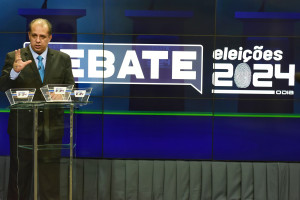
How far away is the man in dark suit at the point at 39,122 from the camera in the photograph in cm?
261

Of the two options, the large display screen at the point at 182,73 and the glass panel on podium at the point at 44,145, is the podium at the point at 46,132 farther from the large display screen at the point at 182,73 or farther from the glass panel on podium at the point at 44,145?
the large display screen at the point at 182,73

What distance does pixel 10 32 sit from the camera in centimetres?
405

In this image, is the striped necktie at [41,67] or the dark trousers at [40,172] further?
the striped necktie at [41,67]

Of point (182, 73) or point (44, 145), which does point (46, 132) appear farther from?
point (182, 73)

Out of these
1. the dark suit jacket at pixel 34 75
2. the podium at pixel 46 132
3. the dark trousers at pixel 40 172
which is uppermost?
the dark suit jacket at pixel 34 75

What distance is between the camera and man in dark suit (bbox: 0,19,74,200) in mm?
2607

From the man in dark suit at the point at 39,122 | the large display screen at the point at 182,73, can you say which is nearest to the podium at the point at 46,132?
the man in dark suit at the point at 39,122

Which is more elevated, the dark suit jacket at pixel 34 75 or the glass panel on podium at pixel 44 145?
the dark suit jacket at pixel 34 75

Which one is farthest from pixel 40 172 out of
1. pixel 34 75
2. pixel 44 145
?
pixel 34 75

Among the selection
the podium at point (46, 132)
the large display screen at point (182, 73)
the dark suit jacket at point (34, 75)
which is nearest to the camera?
the podium at point (46, 132)

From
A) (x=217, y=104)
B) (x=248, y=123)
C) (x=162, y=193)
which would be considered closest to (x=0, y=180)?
(x=162, y=193)

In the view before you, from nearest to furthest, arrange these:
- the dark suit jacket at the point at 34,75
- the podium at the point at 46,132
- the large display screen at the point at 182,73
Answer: the podium at the point at 46,132
the dark suit jacket at the point at 34,75
the large display screen at the point at 182,73

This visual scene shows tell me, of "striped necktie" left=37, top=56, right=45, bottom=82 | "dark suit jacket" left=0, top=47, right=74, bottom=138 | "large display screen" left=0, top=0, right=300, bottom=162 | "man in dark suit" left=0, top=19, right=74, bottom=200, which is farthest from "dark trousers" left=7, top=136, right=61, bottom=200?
"large display screen" left=0, top=0, right=300, bottom=162

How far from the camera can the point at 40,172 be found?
2.62 m
